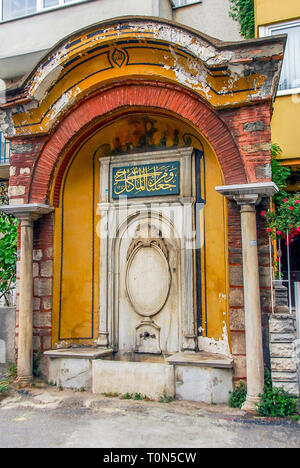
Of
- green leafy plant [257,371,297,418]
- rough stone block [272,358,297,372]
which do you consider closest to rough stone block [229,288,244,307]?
rough stone block [272,358,297,372]

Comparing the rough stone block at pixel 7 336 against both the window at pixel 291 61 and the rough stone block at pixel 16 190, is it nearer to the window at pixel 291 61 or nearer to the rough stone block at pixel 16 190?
the rough stone block at pixel 16 190

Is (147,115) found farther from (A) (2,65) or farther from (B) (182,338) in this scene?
(A) (2,65)

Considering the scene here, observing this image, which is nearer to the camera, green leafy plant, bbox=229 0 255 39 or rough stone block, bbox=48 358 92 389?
rough stone block, bbox=48 358 92 389

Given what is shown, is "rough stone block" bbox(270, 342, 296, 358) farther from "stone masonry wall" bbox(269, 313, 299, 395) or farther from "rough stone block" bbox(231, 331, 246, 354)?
"rough stone block" bbox(231, 331, 246, 354)

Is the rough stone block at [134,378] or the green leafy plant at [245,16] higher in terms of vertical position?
the green leafy plant at [245,16]

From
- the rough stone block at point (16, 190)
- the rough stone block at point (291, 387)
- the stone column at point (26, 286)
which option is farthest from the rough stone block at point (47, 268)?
the rough stone block at point (291, 387)

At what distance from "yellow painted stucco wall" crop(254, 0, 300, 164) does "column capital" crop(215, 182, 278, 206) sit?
3.01 m

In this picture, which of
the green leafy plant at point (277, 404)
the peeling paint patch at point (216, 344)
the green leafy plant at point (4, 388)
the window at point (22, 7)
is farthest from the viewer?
the window at point (22, 7)

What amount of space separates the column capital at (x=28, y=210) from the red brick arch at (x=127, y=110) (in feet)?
0.51

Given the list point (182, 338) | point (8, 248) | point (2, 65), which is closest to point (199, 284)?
point (182, 338)

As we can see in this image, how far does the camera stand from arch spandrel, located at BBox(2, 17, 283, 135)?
610 cm

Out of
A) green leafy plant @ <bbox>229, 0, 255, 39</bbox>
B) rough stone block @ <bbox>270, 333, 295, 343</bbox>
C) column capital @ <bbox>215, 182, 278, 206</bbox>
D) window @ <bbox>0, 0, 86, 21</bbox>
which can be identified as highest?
window @ <bbox>0, 0, 86, 21</bbox>

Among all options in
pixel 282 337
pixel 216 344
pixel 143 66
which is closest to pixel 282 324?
pixel 282 337

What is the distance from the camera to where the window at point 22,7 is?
10633mm
